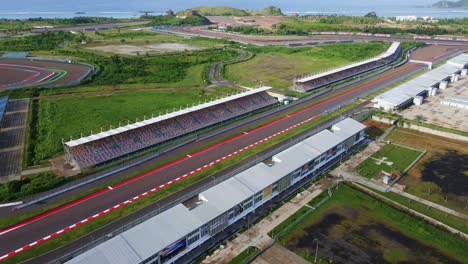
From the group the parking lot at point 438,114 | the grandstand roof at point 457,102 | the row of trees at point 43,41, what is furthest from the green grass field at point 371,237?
the row of trees at point 43,41

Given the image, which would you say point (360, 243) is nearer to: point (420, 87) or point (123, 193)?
point (123, 193)

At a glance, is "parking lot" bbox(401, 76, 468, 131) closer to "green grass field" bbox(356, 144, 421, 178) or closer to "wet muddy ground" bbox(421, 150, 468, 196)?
"wet muddy ground" bbox(421, 150, 468, 196)

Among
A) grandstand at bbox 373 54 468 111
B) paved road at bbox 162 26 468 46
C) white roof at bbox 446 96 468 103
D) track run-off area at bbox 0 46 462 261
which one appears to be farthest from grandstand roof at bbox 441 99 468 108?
paved road at bbox 162 26 468 46

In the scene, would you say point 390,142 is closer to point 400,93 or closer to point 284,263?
point 400,93

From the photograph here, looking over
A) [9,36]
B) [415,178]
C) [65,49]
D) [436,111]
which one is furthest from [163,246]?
[9,36]

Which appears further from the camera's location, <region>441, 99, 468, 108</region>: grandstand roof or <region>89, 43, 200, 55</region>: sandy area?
<region>89, 43, 200, 55</region>: sandy area

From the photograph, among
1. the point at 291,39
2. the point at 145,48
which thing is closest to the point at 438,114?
the point at 291,39

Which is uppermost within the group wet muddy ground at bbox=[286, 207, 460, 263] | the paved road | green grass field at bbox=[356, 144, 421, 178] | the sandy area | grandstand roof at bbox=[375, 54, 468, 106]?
the paved road
